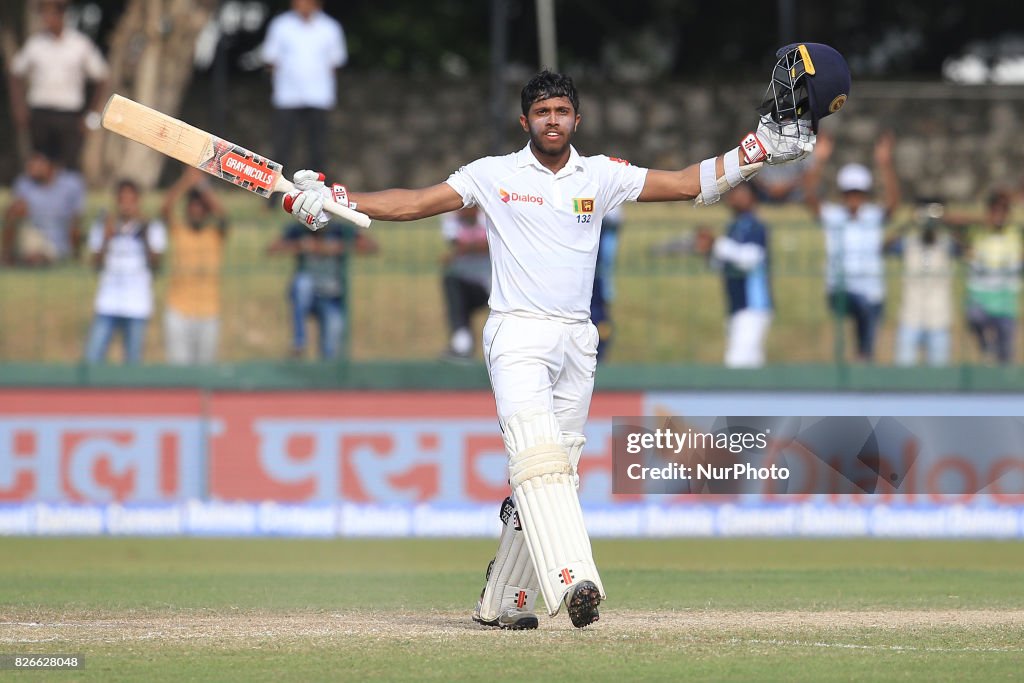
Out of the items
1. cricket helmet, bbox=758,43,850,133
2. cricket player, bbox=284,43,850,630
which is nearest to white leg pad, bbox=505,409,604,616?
cricket player, bbox=284,43,850,630

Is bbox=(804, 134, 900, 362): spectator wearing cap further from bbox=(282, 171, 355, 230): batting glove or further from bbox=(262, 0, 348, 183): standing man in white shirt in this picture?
bbox=(282, 171, 355, 230): batting glove

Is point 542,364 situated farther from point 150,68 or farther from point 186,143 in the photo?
point 150,68

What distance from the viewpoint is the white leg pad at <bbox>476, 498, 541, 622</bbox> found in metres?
7.77

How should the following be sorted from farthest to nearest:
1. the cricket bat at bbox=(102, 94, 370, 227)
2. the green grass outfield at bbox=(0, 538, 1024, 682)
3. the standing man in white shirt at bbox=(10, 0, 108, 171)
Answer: the standing man in white shirt at bbox=(10, 0, 108, 171) < the cricket bat at bbox=(102, 94, 370, 227) < the green grass outfield at bbox=(0, 538, 1024, 682)

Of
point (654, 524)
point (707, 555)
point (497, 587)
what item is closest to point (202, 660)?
point (497, 587)

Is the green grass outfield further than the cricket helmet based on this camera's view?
No

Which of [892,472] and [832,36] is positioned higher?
[832,36]

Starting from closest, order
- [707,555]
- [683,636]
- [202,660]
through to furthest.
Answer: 1. [202,660]
2. [683,636]
3. [707,555]

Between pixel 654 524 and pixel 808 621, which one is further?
pixel 654 524

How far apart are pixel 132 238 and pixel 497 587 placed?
800 cm

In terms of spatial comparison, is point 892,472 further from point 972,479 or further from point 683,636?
point 683,636

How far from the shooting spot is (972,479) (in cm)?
1434

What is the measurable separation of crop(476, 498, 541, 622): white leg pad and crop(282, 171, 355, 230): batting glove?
57.1 inches

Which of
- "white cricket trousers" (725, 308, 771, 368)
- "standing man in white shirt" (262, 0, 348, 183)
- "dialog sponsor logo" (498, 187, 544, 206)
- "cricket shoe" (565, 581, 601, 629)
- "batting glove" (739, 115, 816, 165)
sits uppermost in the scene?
"standing man in white shirt" (262, 0, 348, 183)
